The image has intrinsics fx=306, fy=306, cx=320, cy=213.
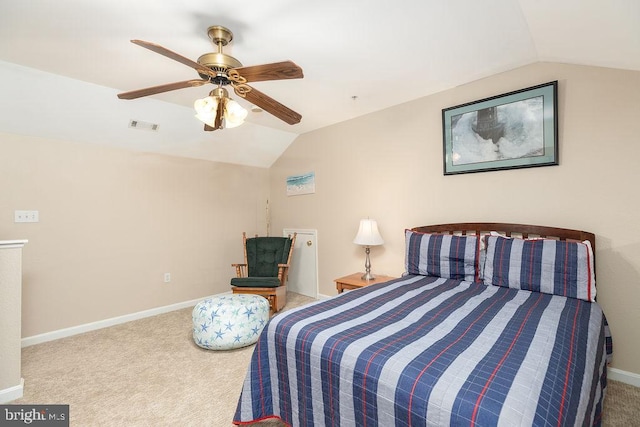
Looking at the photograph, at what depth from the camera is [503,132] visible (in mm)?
2666

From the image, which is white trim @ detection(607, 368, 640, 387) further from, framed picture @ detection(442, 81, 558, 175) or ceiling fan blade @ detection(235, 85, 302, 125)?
ceiling fan blade @ detection(235, 85, 302, 125)

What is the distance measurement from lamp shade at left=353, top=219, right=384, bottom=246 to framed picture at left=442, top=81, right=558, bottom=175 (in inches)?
37.0

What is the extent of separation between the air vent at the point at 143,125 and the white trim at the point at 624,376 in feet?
15.6

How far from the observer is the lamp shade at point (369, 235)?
131 inches

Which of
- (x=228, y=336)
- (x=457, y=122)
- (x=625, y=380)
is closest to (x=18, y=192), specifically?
(x=228, y=336)

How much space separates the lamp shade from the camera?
332cm

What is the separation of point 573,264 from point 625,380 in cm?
99

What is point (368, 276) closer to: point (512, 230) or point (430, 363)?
point (512, 230)

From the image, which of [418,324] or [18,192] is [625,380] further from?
[18,192]

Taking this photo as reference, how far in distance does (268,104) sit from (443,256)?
6.23 feet

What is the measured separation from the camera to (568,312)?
1.76 metres

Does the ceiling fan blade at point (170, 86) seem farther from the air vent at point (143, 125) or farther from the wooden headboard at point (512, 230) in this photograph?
the wooden headboard at point (512, 230)

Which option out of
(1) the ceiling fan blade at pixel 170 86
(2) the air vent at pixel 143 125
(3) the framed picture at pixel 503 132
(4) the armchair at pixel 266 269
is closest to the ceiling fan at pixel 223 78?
(1) the ceiling fan blade at pixel 170 86

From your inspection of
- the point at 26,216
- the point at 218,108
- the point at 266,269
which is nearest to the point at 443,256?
the point at 218,108
